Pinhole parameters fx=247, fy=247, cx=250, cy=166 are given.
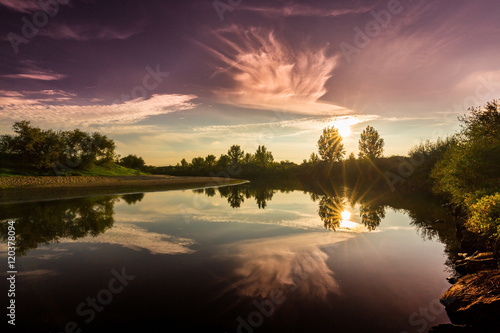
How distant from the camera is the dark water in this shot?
8.15 metres

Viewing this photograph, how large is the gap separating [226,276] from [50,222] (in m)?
18.6

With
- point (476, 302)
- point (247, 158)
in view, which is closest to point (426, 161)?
point (476, 302)

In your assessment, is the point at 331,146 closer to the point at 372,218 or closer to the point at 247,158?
the point at 247,158

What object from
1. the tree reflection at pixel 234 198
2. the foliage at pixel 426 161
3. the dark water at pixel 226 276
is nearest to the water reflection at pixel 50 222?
the dark water at pixel 226 276

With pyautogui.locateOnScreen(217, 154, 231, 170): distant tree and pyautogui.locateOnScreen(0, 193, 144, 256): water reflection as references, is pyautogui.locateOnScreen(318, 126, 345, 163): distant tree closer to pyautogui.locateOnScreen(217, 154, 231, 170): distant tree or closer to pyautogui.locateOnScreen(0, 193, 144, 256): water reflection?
pyautogui.locateOnScreen(217, 154, 231, 170): distant tree

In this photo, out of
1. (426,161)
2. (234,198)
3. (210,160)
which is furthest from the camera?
(210,160)

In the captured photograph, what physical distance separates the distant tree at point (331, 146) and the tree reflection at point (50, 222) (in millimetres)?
116043

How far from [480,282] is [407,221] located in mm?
16555

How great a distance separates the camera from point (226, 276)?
37.1ft

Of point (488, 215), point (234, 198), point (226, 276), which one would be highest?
point (488, 215)

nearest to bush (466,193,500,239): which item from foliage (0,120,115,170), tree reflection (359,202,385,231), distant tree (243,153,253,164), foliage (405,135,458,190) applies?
tree reflection (359,202,385,231)

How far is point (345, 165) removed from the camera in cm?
11725

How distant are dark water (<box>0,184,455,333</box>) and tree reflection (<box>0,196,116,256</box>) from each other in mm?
150

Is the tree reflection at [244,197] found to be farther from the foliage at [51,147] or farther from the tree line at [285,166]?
the tree line at [285,166]
